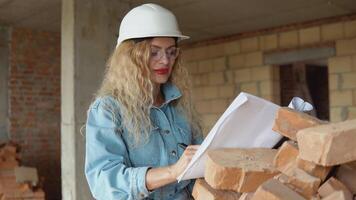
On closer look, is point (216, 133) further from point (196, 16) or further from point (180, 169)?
point (196, 16)

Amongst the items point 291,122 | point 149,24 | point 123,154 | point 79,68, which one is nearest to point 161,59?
point 149,24

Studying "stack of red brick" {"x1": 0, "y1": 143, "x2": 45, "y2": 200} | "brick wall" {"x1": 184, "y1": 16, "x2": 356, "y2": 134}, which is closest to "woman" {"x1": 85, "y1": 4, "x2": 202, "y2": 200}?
"brick wall" {"x1": 184, "y1": 16, "x2": 356, "y2": 134}

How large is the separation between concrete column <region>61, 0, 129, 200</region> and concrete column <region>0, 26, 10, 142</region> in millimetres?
2734

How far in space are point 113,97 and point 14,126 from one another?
5.43 meters

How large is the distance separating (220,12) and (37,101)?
9.97 ft

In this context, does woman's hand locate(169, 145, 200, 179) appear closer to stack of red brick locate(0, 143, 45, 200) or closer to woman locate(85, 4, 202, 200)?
woman locate(85, 4, 202, 200)

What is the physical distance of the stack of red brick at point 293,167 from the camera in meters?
1.31

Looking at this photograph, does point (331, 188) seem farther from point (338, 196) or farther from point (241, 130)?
point (241, 130)

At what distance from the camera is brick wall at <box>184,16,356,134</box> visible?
588 cm

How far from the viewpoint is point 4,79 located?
6.89 m

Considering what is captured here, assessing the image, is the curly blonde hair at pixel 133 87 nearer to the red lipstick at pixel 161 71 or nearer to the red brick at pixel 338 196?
the red lipstick at pixel 161 71

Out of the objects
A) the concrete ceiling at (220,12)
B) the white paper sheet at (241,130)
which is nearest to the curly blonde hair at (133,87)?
the white paper sheet at (241,130)

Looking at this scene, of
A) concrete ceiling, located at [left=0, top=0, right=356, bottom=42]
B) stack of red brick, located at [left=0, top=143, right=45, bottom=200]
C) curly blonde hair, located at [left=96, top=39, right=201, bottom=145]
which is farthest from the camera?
stack of red brick, located at [left=0, top=143, right=45, bottom=200]

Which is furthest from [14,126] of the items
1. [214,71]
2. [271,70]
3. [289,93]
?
[289,93]
